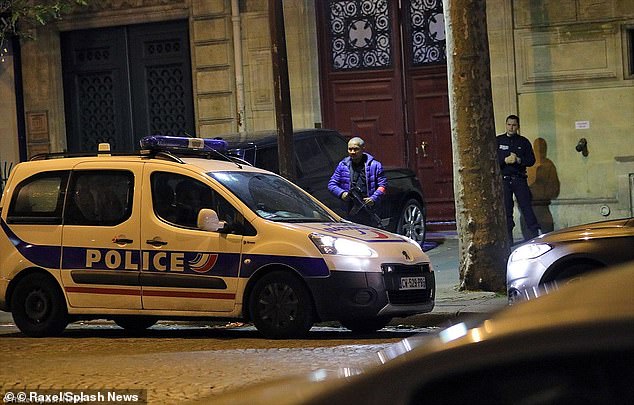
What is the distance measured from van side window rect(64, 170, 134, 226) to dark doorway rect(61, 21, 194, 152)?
29.8ft

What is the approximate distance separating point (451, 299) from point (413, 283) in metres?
2.13

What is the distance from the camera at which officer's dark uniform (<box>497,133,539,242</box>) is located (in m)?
16.8

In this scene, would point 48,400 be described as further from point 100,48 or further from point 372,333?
point 100,48

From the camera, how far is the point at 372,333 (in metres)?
10.8

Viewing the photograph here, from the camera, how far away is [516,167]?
55.1ft

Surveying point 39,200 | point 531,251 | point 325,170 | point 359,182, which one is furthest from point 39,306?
point 325,170

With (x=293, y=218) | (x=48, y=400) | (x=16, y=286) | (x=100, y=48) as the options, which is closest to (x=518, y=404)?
(x=48, y=400)

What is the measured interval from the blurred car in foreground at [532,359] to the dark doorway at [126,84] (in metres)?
18.0


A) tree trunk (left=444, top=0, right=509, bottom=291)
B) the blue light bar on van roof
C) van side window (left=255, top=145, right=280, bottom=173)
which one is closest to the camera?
the blue light bar on van roof

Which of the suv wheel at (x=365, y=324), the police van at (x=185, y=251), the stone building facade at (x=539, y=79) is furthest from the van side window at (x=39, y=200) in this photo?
the stone building facade at (x=539, y=79)

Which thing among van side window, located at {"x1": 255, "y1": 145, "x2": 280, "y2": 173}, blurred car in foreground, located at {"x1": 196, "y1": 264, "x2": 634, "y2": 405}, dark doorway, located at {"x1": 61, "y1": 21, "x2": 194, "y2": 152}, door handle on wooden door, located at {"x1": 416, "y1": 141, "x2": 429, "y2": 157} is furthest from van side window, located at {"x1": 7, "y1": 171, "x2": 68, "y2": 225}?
blurred car in foreground, located at {"x1": 196, "y1": 264, "x2": 634, "y2": 405}

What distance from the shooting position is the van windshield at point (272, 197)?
35.0 ft

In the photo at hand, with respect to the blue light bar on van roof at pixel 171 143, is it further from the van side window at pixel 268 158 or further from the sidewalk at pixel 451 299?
the sidewalk at pixel 451 299

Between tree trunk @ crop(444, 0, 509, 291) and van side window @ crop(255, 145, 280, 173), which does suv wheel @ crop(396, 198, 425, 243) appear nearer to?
van side window @ crop(255, 145, 280, 173)
